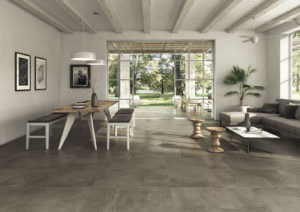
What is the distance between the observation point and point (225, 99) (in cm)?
822

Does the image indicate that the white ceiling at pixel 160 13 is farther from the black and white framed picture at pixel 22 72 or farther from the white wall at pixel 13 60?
the black and white framed picture at pixel 22 72

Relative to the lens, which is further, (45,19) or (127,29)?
(127,29)

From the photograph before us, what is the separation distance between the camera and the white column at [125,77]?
852cm

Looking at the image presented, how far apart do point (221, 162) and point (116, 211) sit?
2022 mm

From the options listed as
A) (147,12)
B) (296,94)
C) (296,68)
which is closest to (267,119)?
(296,94)

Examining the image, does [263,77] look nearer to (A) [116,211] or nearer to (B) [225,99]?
(B) [225,99]

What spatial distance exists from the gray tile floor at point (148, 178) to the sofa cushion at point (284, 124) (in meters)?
0.32

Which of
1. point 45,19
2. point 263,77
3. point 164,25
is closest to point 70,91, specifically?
point 45,19

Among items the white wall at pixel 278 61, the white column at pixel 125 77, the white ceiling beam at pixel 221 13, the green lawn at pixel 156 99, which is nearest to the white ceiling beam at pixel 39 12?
the white column at pixel 125 77

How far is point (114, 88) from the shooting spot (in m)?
8.55

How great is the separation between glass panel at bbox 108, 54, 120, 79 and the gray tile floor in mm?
4017

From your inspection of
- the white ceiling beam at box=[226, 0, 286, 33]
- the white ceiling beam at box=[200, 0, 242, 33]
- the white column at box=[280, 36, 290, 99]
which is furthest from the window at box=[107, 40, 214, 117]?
the white column at box=[280, 36, 290, 99]

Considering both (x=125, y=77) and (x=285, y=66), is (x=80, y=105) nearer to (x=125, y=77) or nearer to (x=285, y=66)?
(x=125, y=77)

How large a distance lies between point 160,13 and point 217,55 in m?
2.82
